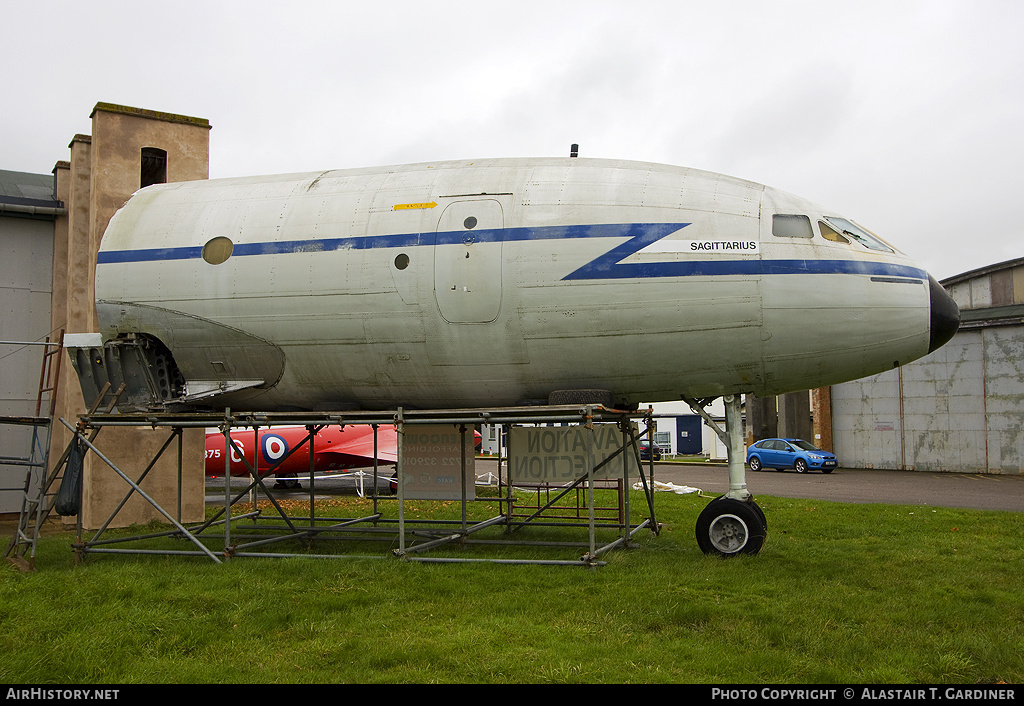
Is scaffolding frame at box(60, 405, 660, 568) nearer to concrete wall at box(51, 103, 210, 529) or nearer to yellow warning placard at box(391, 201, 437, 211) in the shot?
concrete wall at box(51, 103, 210, 529)

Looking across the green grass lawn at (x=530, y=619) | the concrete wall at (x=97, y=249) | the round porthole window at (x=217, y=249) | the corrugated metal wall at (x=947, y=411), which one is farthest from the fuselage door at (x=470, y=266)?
the corrugated metal wall at (x=947, y=411)

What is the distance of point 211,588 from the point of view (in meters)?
8.73

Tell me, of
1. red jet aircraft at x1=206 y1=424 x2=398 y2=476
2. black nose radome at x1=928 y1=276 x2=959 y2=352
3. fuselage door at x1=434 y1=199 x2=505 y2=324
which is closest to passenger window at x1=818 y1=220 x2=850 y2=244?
black nose radome at x1=928 y1=276 x2=959 y2=352

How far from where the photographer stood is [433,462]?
11938 mm

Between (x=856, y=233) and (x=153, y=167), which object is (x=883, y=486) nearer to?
(x=856, y=233)

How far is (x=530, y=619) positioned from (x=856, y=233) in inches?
247

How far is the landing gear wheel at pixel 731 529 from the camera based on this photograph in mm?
10000

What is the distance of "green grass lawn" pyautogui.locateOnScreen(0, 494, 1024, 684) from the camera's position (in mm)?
6000

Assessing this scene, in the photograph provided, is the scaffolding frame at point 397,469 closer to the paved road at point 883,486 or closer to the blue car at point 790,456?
the paved road at point 883,486

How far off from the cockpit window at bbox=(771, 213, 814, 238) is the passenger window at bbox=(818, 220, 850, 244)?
153 millimetres

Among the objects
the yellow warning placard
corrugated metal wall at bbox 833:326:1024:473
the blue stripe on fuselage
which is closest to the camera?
the blue stripe on fuselage

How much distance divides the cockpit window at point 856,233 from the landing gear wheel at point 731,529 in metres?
3.58

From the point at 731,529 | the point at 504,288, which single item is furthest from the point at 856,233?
the point at 504,288
